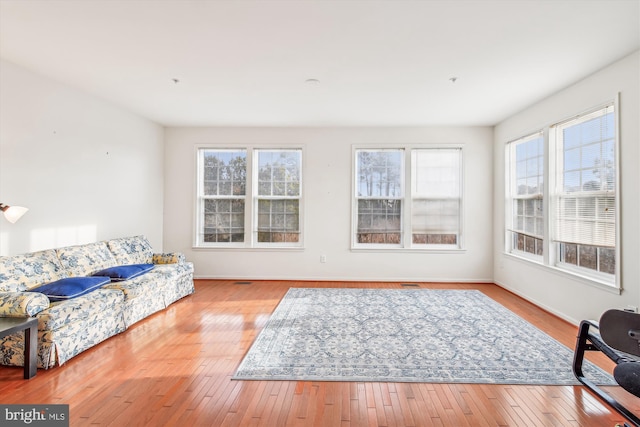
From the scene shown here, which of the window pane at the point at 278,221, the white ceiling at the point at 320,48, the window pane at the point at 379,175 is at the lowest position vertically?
the window pane at the point at 278,221

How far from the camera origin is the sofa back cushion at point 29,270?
2.66 meters

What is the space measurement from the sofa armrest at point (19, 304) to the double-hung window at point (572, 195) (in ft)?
17.4

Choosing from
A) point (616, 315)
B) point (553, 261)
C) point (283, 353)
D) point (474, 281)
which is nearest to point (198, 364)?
point (283, 353)

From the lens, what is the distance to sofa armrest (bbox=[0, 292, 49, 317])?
2281mm

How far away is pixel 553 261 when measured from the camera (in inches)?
154

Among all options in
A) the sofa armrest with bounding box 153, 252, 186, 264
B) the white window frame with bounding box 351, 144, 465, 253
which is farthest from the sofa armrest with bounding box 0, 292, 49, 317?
the white window frame with bounding box 351, 144, 465, 253

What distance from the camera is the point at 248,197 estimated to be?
18.2 feet

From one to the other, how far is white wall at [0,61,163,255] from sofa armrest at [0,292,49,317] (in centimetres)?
101

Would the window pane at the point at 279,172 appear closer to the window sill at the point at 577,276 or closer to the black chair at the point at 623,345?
the window sill at the point at 577,276

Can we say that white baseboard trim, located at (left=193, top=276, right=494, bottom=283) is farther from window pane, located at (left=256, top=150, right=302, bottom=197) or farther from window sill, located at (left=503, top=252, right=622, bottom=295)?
window pane, located at (left=256, top=150, right=302, bottom=197)

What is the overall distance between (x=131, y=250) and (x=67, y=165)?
136 centimetres

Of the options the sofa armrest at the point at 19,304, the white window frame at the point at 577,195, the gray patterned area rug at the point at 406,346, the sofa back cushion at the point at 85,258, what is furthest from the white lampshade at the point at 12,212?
the white window frame at the point at 577,195

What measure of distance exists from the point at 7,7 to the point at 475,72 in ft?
13.9

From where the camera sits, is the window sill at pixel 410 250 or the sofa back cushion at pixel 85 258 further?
the window sill at pixel 410 250
